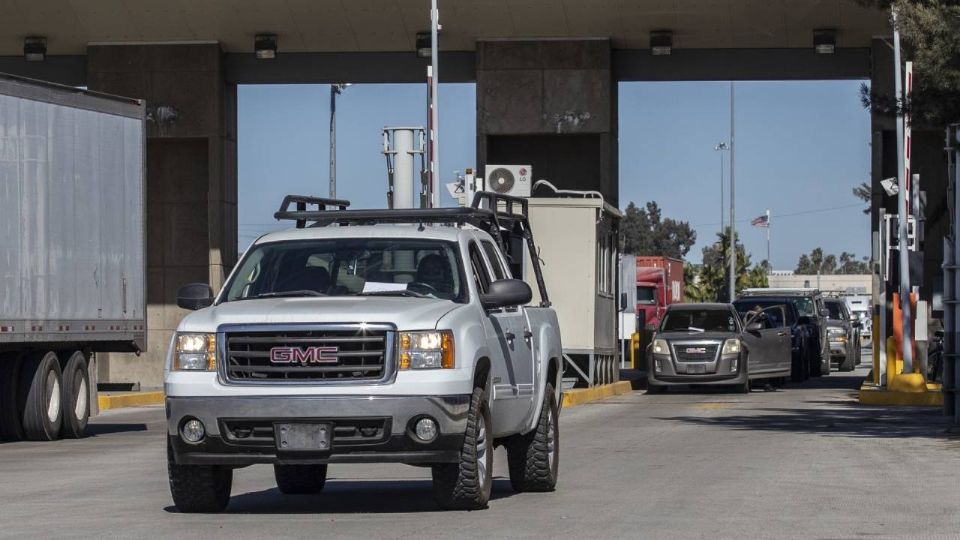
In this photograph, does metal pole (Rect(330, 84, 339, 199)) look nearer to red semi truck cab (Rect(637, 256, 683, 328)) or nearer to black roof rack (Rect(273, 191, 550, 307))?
red semi truck cab (Rect(637, 256, 683, 328))

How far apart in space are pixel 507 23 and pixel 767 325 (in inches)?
314

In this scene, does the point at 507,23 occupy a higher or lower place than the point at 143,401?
higher

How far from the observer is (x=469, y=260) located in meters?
12.6

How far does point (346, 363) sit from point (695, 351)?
2283cm

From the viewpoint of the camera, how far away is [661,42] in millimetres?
36406

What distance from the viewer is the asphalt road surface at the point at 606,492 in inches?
444

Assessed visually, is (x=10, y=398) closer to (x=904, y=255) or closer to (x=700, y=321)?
(x=904, y=255)

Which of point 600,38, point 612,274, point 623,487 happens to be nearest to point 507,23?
point 600,38

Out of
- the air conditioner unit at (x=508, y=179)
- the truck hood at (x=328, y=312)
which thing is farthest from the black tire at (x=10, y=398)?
the truck hood at (x=328, y=312)

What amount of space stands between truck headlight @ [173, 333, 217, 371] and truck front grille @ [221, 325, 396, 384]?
0.78 ft

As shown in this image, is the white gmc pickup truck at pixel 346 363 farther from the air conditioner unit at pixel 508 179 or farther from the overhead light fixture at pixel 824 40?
the overhead light fixture at pixel 824 40

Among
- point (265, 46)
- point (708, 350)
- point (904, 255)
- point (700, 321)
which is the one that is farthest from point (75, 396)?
point (265, 46)

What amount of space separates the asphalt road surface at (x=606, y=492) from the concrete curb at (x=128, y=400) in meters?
8.13

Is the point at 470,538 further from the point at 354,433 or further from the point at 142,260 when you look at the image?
the point at 142,260
